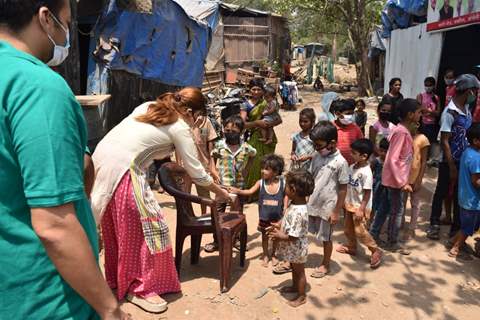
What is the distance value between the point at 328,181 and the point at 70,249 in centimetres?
284

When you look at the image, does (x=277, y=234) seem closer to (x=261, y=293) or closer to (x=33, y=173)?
(x=261, y=293)

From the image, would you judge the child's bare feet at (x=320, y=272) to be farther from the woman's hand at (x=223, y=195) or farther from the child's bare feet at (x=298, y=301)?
the woman's hand at (x=223, y=195)

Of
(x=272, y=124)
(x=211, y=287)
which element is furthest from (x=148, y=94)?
(x=211, y=287)

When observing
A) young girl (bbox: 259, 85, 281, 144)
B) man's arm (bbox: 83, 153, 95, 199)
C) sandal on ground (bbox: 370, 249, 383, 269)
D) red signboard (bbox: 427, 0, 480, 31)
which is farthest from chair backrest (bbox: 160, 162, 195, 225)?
red signboard (bbox: 427, 0, 480, 31)

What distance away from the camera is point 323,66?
26.1 metres

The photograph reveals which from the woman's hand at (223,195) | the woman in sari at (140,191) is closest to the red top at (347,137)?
the woman's hand at (223,195)

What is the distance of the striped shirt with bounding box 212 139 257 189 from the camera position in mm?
4727

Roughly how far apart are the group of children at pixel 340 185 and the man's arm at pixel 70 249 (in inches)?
84.7

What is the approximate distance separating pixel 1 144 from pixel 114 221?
214 centimetres

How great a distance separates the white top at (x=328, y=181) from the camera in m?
3.59

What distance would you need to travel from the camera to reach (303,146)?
4.72 meters

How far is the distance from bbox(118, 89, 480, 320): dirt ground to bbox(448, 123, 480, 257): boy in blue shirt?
1.40 feet

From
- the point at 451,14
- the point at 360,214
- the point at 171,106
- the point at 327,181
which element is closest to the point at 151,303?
the point at 171,106

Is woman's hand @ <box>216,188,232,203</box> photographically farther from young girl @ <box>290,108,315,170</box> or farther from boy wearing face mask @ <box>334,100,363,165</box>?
boy wearing face mask @ <box>334,100,363,165</box>
